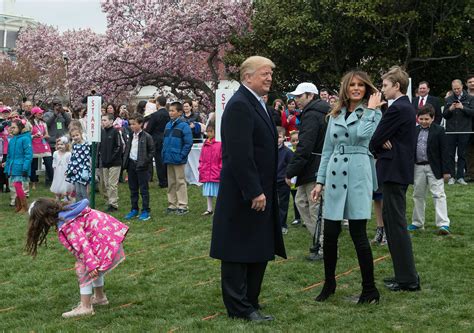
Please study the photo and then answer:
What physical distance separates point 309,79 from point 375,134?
1821 cm

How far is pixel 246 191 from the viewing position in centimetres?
507

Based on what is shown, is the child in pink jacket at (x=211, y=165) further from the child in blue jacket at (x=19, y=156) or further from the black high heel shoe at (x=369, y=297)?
the black high heel shoe at (x=369, y=297)

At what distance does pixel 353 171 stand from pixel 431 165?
11.6 feet

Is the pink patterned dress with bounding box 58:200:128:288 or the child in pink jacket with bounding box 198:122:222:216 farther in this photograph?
the child in pink jacket with bounding box 198:122:222:216

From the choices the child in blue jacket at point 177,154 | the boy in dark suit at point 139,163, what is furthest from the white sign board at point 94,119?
the child in blue jacket at point 177,154

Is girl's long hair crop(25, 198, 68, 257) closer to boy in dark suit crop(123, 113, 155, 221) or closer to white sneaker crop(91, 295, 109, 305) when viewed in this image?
white sneaker crop(91, 295, 109, 305)

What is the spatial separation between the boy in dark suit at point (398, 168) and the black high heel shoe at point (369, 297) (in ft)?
1.62

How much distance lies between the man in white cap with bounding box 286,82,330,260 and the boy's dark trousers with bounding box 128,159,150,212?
3.92 m

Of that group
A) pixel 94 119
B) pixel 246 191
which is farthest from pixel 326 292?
pixel 94 119

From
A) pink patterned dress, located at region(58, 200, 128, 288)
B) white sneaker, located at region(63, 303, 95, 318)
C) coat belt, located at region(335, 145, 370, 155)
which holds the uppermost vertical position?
coat belt, located at region(335, 145, 370, 155)

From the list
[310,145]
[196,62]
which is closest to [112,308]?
[310,145]

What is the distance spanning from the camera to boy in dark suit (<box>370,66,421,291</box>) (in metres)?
6.07

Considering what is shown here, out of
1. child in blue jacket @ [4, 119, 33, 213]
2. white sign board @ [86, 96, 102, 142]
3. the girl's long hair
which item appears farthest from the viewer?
child in blue jacket @ [4, 119, 33, 213]

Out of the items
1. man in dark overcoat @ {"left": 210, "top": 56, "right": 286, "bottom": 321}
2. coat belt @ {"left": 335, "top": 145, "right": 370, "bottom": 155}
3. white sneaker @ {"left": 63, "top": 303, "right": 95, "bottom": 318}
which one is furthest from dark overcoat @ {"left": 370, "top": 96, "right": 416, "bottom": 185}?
white sneaker @ {"left": 63, "top": 303, "right": 95, "bottom": 318}
